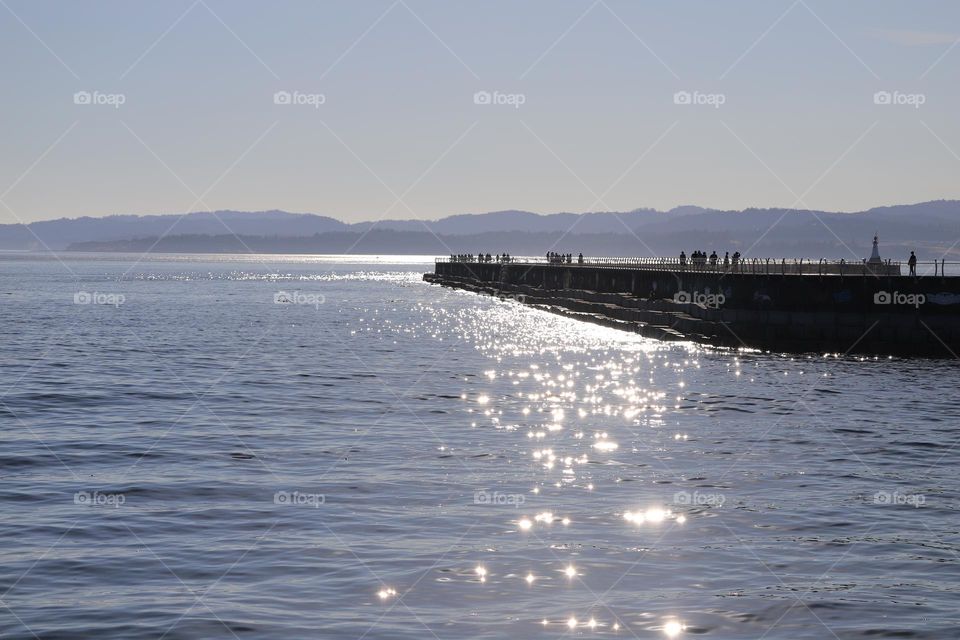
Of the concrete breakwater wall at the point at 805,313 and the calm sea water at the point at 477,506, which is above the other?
the concrete breakwater wall at the point at 805,313

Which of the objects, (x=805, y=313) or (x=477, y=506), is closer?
(x=477, y=506)

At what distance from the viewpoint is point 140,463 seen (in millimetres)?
22828

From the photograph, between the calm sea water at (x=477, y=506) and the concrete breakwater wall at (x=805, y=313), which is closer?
the calm sea water at (x=477, y=506)

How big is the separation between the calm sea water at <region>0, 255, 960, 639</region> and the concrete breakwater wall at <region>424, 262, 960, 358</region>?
33.3ft

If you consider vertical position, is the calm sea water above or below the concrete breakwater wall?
below

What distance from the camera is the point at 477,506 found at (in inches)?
730

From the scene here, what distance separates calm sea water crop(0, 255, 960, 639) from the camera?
516 inches

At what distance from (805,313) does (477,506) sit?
133 feet

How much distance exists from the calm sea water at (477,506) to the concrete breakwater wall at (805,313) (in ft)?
33.3

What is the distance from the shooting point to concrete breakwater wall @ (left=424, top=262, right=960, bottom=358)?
52719 millimetres

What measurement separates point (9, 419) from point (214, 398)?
6.58m

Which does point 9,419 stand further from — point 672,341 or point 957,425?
point 672,341

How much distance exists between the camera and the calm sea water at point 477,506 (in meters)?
13.1

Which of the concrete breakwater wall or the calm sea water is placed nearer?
the calm sea water
